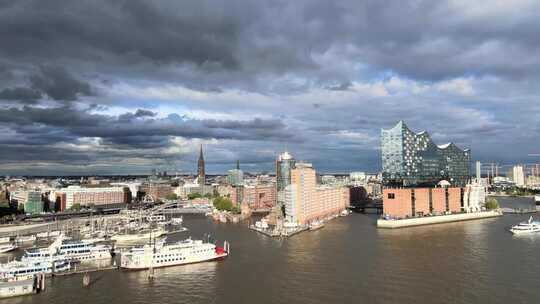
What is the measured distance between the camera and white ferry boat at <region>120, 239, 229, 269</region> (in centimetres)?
3809

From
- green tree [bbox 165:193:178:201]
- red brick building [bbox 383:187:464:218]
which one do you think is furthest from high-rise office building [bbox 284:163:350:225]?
green tree [bbox 165:193:178:201]

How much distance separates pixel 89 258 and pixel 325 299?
26.7 metres

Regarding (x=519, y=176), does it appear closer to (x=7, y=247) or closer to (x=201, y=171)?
(x=201, y=171)

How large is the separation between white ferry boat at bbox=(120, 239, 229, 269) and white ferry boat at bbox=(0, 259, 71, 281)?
18.1ft

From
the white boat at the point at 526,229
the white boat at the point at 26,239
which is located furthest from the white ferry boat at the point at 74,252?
the white boat at the point at 526,229

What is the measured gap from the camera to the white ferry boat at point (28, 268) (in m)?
33.7

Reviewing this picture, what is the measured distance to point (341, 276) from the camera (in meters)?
33.1

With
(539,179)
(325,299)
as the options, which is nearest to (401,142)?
(325,299)

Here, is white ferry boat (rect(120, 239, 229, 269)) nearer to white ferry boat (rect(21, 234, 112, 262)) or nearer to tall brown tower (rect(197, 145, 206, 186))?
white ferry boat (rect(21, 234, 112, 262))

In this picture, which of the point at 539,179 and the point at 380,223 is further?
the point at 539,179

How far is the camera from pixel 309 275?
33844 mm

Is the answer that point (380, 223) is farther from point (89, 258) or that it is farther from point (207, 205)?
point (207, 205)

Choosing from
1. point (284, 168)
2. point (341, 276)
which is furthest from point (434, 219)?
point (341, 276)

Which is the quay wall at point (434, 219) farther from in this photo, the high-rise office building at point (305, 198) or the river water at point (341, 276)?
the river water at point (341, 276)
